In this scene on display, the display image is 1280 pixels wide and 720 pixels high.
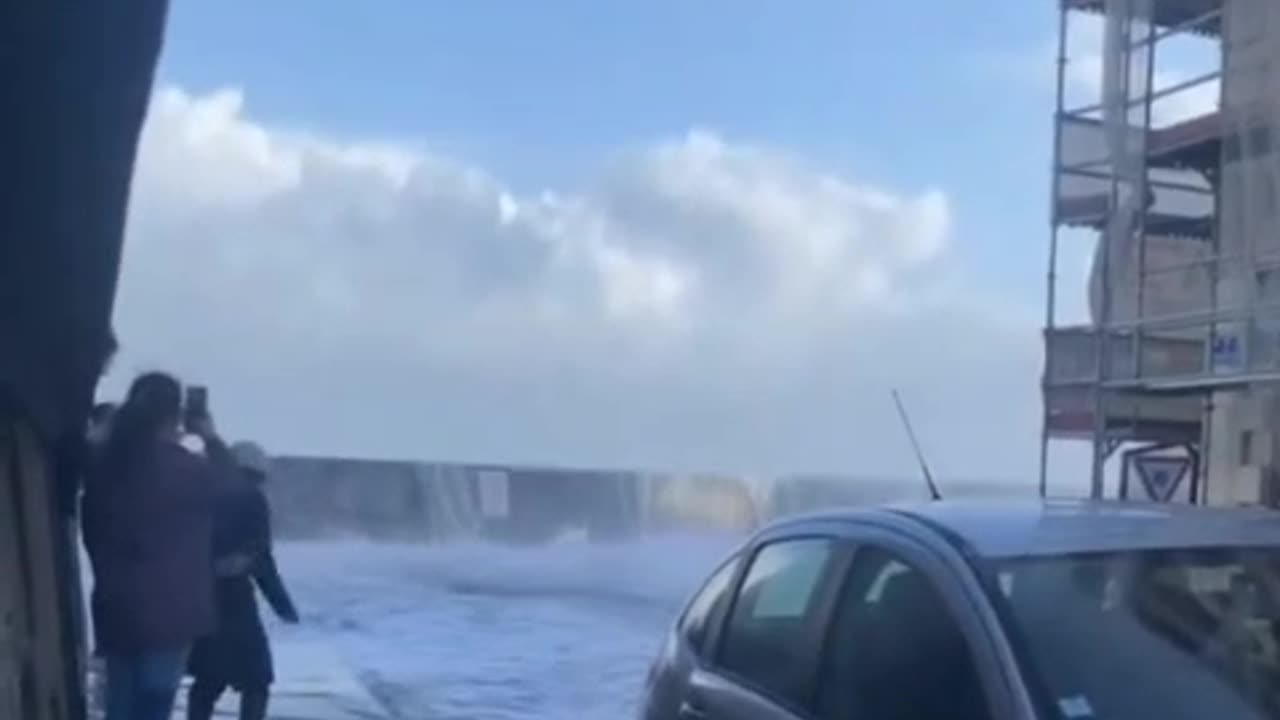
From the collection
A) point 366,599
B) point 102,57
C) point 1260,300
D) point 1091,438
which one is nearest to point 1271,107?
point 1260,300

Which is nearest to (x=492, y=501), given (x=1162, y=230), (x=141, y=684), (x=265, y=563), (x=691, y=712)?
(x=1162, y=230)

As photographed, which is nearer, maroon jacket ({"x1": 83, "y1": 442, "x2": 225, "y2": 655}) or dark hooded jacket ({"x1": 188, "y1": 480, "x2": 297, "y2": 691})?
maroon jacket ({"x1": 83, "y1": 442, "x2": 225, "y2": 655})

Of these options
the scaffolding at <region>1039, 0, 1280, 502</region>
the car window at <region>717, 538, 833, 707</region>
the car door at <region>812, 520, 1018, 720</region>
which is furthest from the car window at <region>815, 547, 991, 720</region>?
the scaffolding at <region>1039, 0, 1280, 502</region>

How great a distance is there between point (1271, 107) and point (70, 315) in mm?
8155

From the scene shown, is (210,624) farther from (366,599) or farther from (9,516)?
(366,599)

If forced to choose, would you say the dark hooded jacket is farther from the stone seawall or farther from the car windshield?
the stone seawall

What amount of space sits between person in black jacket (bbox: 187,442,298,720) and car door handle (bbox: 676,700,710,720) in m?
3.24

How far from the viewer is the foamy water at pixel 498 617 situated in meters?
13.8

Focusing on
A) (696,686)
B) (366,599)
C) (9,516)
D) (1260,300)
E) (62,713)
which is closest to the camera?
(696,686)

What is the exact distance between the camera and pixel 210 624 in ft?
23.2

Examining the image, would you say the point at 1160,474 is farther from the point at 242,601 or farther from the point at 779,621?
the point at 779,621

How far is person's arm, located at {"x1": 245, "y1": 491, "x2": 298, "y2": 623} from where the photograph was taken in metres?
8.45

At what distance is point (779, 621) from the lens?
17.0ft

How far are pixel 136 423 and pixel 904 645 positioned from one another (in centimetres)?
311
